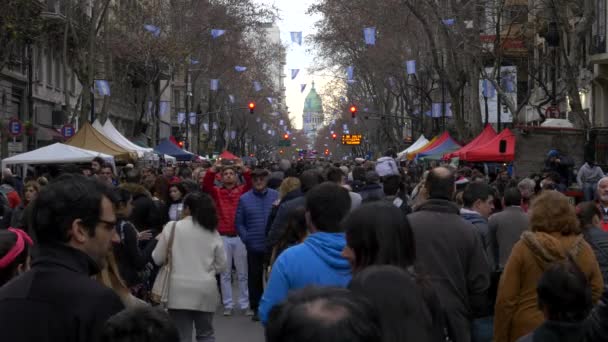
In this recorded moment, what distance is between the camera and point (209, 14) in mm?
48156

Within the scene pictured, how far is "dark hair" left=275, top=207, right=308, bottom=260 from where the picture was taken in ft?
25.2

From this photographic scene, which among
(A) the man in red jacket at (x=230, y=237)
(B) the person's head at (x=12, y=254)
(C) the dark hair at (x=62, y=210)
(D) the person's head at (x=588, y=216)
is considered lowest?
(A) the man in red jacket at (x=230, y=237)

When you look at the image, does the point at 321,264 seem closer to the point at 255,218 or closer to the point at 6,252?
the point at 6,252

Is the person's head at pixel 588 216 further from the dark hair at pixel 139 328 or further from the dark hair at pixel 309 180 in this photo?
the dark hair at pixel 139 328

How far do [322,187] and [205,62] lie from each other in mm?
54130

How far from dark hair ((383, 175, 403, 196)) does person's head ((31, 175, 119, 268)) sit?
29.5 ft

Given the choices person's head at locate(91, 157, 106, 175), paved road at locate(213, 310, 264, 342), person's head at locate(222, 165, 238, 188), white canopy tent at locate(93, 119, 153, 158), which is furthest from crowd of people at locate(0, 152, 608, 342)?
white canopy tent at locate(93, 119, 153, 158)

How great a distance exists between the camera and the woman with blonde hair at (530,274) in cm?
661

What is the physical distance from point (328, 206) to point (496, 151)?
65.6 feet

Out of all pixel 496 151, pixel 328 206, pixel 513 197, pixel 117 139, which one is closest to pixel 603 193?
pixel 513 197

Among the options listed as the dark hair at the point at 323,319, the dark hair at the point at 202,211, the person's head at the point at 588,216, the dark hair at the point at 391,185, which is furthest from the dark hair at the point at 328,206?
the dark hair at the point at 391,185

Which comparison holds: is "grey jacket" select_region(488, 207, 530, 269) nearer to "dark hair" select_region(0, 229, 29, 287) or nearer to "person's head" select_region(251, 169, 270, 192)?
"person's head" select_region(251, 169, 270, 192)

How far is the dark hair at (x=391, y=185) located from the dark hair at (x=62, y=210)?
29.5 ft

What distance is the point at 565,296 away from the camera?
15.7 feet
